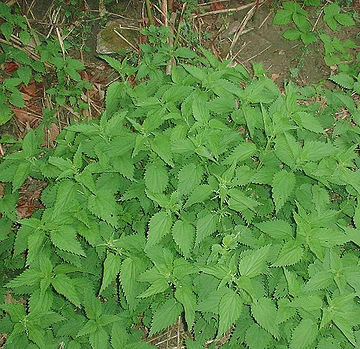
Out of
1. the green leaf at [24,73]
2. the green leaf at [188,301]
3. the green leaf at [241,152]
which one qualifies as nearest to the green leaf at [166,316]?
the green leaf at [188,301]

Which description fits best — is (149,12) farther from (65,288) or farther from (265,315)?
(265,315)

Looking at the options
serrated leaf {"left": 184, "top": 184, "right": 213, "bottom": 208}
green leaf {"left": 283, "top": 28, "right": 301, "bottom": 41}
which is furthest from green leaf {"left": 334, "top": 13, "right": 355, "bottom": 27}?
serrated leaf {"left": 184, "top": 184, "right": 213, "bottom": 208}

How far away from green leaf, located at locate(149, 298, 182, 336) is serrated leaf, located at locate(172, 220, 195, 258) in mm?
403

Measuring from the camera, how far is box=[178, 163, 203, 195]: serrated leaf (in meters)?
2.82

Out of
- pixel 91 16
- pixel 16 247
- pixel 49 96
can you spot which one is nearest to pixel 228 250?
pixel 16 247

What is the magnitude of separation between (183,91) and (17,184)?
4.16 feet

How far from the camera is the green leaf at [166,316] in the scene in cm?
289

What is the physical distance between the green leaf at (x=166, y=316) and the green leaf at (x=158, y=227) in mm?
498

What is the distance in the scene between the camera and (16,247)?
3043 mm

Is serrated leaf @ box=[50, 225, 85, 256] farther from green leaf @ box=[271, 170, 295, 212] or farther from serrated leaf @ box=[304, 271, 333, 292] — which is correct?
serrated leaf @ box=[304, 271, 333, 292]

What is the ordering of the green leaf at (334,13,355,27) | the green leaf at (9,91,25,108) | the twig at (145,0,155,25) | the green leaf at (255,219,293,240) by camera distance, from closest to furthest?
the green leaf at (255,219,293,240) → the green leaf at (9,91,25,108) → the twig at (145,0,155,25) → the green leaf at (334,13,355,27)

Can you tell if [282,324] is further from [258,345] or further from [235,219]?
[235,219]

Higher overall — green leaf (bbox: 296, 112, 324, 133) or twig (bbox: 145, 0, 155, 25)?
green leaf (bbox: 296, 112, 324, 133)

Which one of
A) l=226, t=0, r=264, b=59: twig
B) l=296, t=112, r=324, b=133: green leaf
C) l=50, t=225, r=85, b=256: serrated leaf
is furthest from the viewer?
l=226, t=0, r=264, b=59: twig
